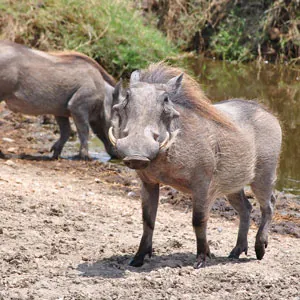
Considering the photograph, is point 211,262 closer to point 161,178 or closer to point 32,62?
point 161,178

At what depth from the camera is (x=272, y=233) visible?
6.71 metres

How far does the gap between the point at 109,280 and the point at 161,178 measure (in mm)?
727

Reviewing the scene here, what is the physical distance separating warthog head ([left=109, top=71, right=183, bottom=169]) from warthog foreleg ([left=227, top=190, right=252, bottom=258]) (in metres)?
1.29

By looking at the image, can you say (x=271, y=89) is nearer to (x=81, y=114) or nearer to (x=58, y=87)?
(x=81, y=114)

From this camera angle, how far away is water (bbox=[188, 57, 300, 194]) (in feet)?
31.7

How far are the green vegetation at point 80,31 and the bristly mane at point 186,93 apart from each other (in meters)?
8.50

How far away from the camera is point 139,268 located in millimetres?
5098

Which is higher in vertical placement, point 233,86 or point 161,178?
point 161,178

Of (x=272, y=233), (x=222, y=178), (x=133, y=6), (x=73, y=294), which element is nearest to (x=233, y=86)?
(x=133, y=6)

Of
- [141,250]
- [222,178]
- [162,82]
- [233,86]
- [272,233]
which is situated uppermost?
[162,82]

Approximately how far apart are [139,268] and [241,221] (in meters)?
1.08

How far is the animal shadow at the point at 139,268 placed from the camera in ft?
16.0

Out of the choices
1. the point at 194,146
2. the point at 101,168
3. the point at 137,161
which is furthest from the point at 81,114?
the point at 137,161

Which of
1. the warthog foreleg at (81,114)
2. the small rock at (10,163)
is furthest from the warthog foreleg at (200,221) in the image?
the warthog foreleg at (81,114)
